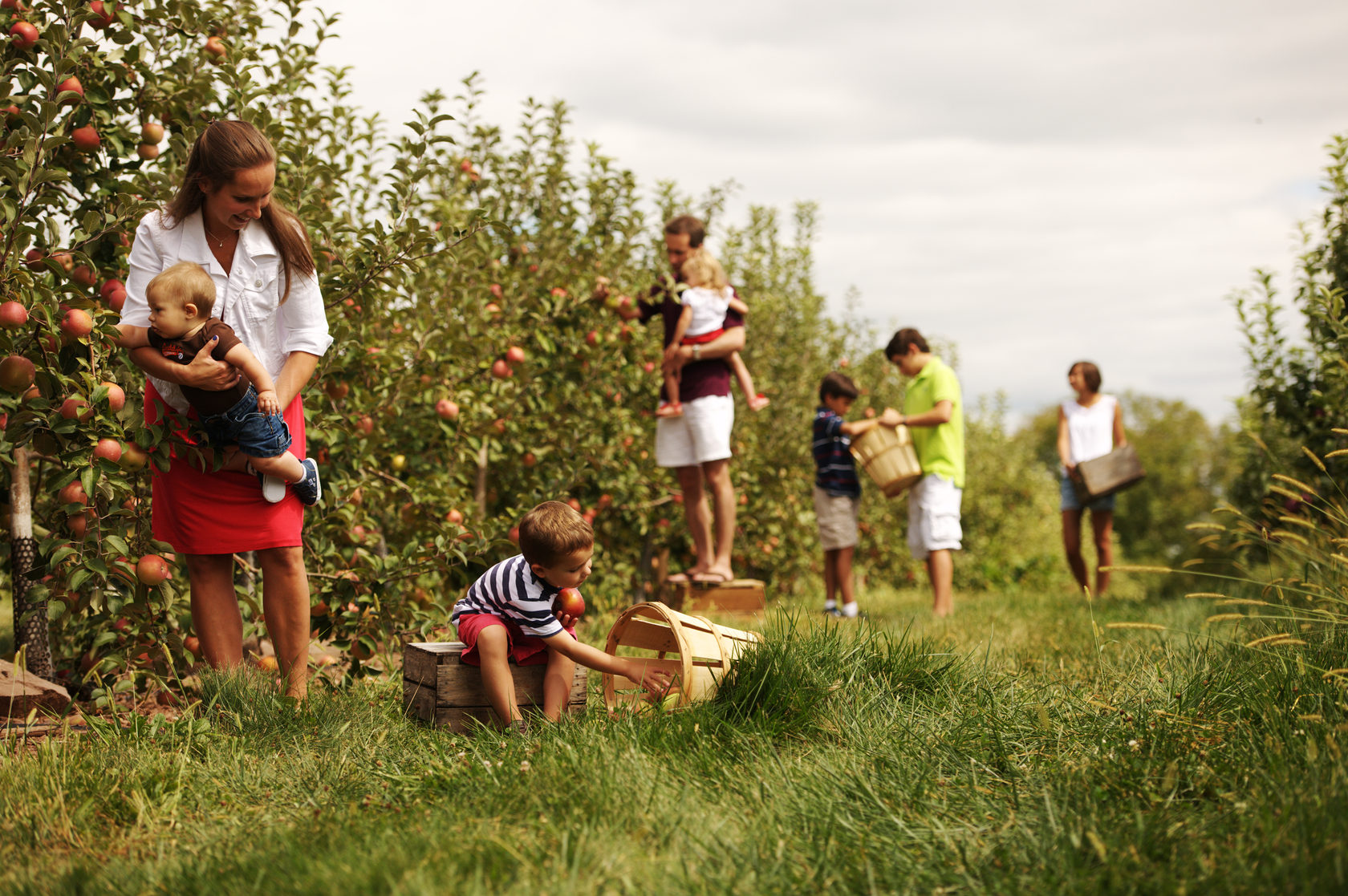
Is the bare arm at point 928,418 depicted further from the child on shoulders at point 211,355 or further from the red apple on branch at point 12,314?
the red apple on branch at point 12,314

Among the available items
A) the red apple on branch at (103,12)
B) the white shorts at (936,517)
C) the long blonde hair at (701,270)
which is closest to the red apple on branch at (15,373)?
the red apple on branch at (103,12)

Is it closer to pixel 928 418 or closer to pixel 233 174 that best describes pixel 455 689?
pixel 233 174

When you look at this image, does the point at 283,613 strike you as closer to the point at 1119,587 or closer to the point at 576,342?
Result: the point at 576,342

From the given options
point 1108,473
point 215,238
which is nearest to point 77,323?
point 215,238

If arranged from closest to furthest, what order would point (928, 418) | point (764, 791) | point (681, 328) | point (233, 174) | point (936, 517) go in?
1. point (764, 791)
2. point (233, 174)
3. point (681, 328)
4. point (928, 418)
5. point (936, 517)

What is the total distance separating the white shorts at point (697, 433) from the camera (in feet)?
16.9

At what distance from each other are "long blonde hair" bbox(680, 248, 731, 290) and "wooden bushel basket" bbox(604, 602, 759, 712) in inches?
98.0

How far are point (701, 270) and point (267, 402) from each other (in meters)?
2.95

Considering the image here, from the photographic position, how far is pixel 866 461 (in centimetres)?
569

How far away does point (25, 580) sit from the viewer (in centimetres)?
329

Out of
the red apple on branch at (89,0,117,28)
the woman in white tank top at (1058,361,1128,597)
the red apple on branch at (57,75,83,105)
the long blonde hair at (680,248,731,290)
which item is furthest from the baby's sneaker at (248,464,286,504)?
the woman in white tank top at (1058,361,1128,597)

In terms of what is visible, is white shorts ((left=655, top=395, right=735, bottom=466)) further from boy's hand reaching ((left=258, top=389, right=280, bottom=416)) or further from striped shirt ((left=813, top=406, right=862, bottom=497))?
boy's hand reaching ((left=258, top=389, right=280, bottom=416))

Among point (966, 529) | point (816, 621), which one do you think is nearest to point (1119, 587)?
point (966, 529)

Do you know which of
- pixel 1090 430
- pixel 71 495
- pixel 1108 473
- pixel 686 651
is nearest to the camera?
pixel 686 651
